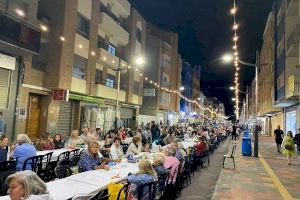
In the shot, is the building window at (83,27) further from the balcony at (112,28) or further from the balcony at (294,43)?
the balcony at (294,43)

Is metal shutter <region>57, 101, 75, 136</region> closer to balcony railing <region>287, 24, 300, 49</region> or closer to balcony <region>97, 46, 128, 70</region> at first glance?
balcony <region>97, 46, 128, 70</region>

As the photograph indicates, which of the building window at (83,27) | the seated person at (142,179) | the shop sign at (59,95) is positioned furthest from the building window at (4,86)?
the seated person at (142,179)

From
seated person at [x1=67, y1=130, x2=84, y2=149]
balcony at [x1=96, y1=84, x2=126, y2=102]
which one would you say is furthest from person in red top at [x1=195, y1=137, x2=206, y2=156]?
balcony at [x1=96, y1=84, x2=126, y2=102]

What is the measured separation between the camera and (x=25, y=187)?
3627mm

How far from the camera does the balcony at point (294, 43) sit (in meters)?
23.0

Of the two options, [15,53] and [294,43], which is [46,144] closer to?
[15,53]

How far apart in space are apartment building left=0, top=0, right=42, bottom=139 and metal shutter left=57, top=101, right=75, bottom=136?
4.49 metres

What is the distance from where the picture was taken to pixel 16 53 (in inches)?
666

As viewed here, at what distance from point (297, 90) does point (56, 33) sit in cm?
1679

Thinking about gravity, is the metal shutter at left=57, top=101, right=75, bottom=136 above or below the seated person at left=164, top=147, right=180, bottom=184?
above

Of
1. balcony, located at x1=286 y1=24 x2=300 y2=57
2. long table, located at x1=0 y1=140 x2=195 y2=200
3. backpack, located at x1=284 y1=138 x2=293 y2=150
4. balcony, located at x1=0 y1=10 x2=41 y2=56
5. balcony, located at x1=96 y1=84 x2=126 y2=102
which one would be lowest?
long table, located at x1=0 y1=140 x2=195 y2=200

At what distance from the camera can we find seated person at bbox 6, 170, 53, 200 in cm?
363

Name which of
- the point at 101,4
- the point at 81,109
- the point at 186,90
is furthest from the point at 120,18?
the point at 186,90

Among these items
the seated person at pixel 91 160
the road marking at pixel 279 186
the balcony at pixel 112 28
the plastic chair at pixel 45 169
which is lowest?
the road marking at pixel 279 186
